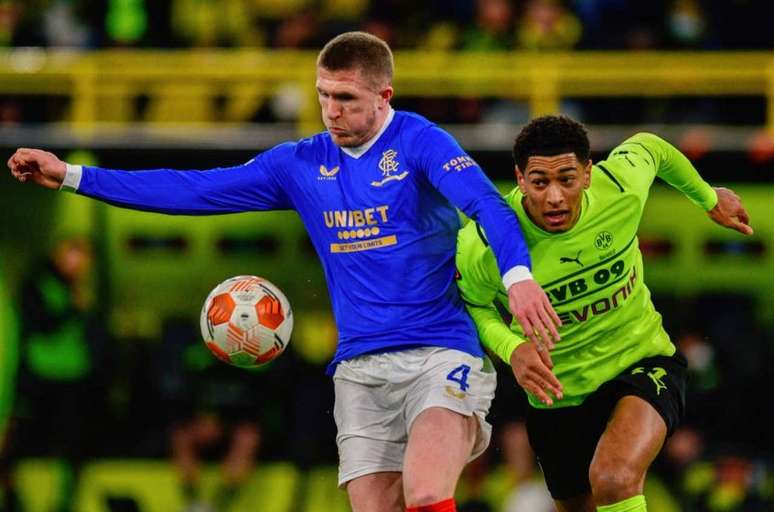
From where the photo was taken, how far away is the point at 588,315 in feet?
21.3

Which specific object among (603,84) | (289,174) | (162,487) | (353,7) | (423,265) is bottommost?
(162,487)

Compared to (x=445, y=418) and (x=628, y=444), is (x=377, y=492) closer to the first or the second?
(x=445, y=418)

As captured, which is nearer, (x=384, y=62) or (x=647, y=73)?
(x=384, y=62)

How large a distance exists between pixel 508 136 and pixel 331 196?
570 cm

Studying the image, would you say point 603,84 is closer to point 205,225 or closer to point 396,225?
point 205,225

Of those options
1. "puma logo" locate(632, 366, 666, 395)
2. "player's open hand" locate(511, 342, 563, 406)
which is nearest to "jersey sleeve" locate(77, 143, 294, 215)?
"player's open hand" locate(511, 342, 563, 406)

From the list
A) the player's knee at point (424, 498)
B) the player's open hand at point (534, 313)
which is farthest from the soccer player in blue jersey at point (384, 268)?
the player's open hand at point (534, 313)

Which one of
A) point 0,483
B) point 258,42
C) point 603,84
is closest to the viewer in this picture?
point 0,483

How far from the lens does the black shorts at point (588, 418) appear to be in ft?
21.1

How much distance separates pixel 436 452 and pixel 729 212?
203 cm

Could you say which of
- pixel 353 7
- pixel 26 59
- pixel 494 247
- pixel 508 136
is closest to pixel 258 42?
pixel 353 7

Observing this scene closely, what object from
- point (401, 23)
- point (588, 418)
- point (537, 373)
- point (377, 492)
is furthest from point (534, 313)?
point (401, 23)

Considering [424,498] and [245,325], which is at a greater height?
[245,325]

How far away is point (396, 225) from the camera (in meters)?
6.18
